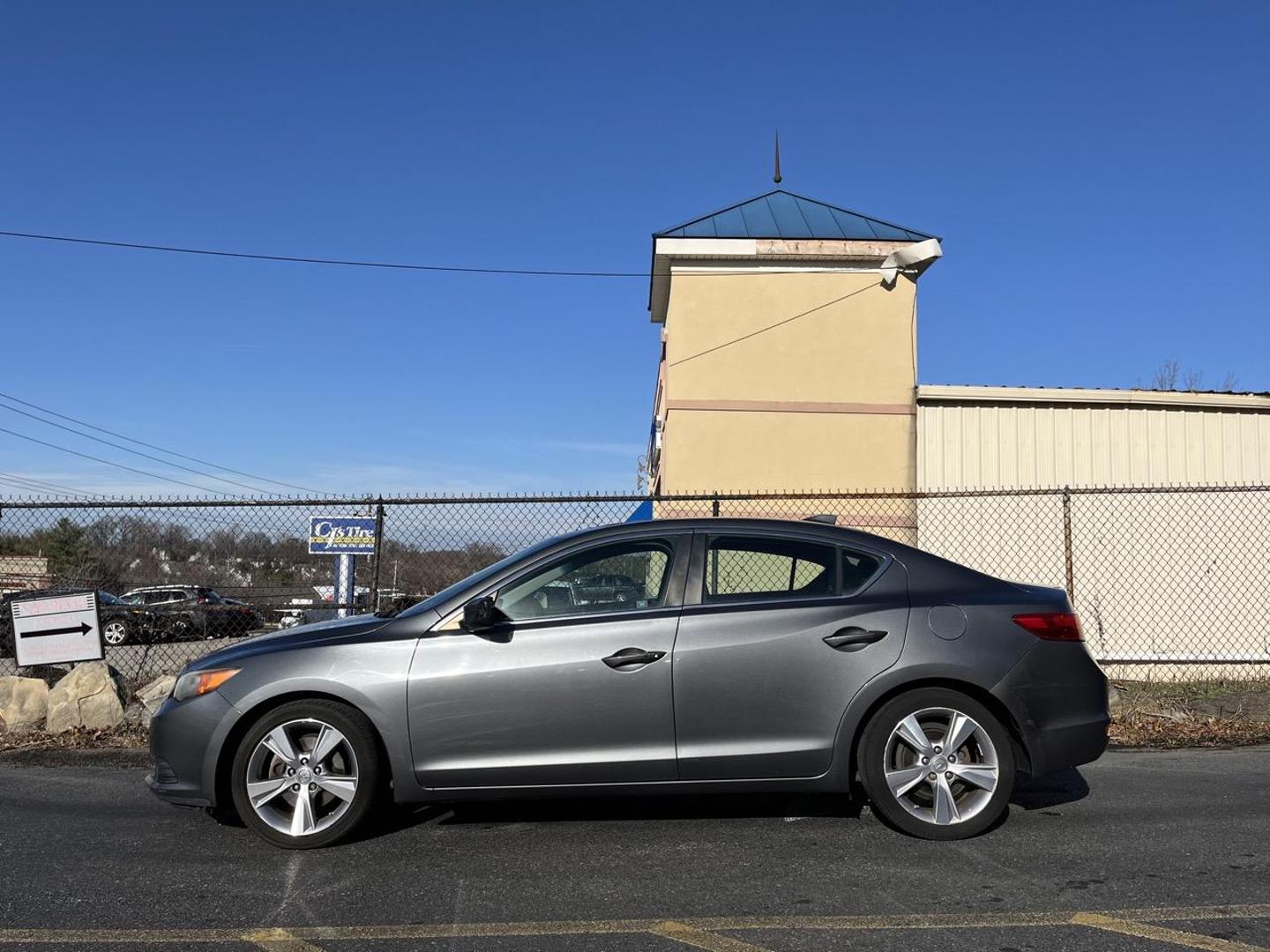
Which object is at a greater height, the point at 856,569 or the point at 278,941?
the point at 856,569

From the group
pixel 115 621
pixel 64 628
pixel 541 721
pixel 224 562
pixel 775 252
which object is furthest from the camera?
pixel 775 252

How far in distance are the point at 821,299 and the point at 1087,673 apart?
11241mm

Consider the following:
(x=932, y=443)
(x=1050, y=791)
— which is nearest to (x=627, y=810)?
(x=1050, y=791)

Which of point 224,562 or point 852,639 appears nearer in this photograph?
point 852,639

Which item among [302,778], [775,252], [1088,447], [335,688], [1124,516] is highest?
[775,252]

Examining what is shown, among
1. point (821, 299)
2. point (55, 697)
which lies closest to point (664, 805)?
point (55, 697)

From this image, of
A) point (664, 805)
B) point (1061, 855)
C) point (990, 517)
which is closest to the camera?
point (1061, 855)

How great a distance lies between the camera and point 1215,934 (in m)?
3.73

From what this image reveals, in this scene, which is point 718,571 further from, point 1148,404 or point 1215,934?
point 1148,404

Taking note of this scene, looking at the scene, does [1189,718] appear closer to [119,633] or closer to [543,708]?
[543,708]

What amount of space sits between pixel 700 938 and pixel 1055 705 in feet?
7.30

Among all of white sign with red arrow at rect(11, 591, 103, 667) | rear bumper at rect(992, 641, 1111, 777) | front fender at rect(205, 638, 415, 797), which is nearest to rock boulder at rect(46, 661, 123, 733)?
white sign with red arrow at rect(11, 591, 103, 667)

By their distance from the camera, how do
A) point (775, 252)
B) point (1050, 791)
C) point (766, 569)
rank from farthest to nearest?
point (775, 252) → point (1050, 791) → point (766, 569)

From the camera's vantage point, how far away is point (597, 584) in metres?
5.25
